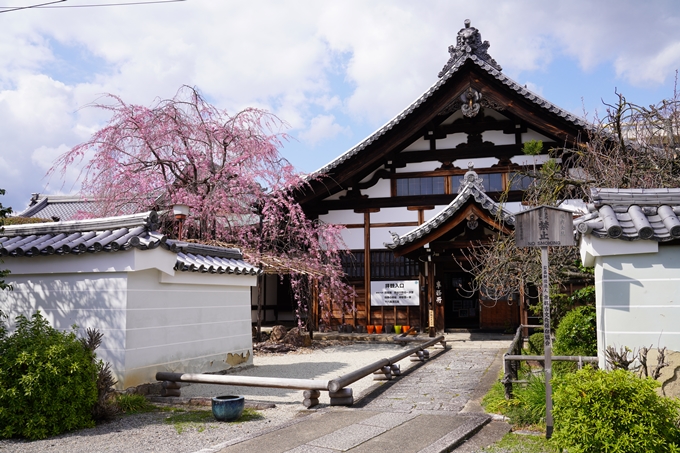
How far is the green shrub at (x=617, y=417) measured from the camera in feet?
15.0

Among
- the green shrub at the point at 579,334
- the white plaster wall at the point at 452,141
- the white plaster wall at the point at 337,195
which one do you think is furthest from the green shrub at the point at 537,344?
the white plaster wall at the point at 337,195

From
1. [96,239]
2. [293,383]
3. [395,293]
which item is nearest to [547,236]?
[293,383]

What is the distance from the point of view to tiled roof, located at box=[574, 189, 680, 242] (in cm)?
544

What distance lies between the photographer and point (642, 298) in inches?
220

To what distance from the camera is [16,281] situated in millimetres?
9195

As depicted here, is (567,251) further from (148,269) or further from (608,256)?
(148,269)

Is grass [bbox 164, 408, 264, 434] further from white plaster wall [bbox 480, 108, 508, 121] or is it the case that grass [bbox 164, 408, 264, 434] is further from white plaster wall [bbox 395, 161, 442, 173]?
white plaster wall [bbox 480, 108, 508, 121]

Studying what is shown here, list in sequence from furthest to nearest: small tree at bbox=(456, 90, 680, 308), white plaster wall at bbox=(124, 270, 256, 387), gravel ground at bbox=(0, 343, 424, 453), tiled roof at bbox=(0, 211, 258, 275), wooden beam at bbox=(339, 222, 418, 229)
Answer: wooden beam at bbox=(339, 222, 418, 229), small tree at bbox=(456, 90, 680, 308), white plaster wall at bbox=(124, 270, 256, 387), tiled roof at bbox=(0, 211, 258, 275), gravel ground at bbox=(0, 343, 424, 453)

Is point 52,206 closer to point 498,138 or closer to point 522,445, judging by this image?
point 498,138

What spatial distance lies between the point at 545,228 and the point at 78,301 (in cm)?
678

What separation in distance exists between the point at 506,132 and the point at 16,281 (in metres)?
14.0

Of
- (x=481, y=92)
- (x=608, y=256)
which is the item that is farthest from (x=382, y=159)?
(x=608, y=256)

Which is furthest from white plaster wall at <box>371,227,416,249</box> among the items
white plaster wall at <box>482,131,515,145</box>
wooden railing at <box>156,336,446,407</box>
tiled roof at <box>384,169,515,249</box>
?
wooden railing at <box>156,336,446,407</box>

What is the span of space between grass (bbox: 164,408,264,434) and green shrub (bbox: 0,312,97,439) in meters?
1.03
